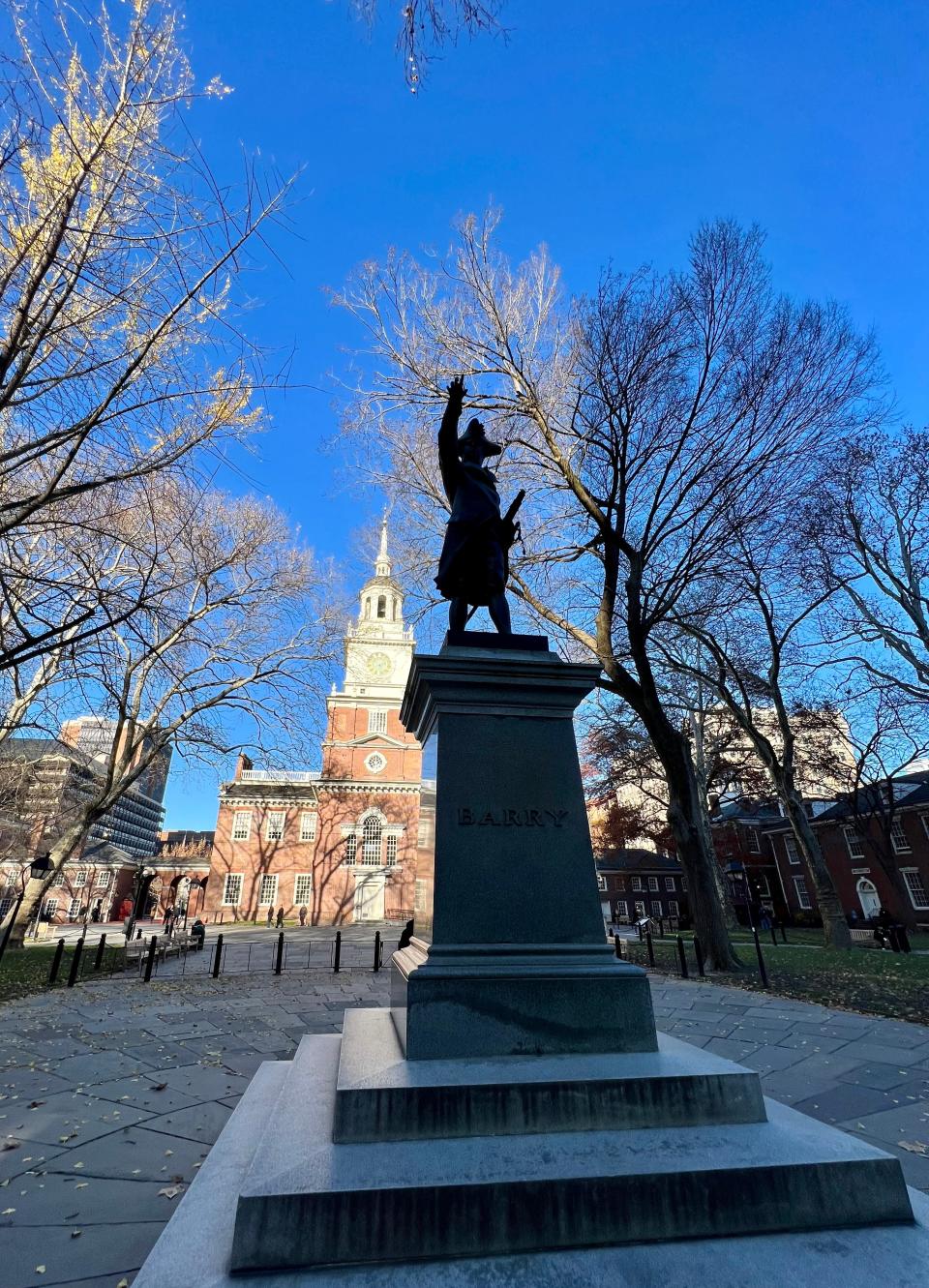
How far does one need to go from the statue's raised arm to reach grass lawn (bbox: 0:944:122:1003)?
10450 millimetres

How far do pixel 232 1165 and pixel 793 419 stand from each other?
13.1 meters

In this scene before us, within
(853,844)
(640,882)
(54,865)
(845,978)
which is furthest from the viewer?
(640,882)

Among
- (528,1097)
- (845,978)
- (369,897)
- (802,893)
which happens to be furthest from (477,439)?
(802,893)

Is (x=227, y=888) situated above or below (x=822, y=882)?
above

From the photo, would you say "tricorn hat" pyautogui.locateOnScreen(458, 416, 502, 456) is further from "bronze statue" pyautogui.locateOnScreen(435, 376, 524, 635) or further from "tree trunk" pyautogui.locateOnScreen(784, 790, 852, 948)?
"tree trunk" pyautogui.locateOnScreen(784, 790, 852, 948)

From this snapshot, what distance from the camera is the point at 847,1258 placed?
220cm

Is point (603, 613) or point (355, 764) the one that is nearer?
point (603, 613)

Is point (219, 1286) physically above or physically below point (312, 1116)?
below

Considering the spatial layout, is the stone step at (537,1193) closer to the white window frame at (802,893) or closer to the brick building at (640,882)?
the white window frame at (802,893)

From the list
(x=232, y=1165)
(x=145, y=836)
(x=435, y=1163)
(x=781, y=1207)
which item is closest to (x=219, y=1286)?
(x=435, y=1163)

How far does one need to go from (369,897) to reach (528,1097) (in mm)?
39474

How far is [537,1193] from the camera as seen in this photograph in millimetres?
2285

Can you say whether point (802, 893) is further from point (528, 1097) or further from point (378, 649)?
point (528, 1097)

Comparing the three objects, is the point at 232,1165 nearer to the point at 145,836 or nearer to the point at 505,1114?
the point at 505,1114
